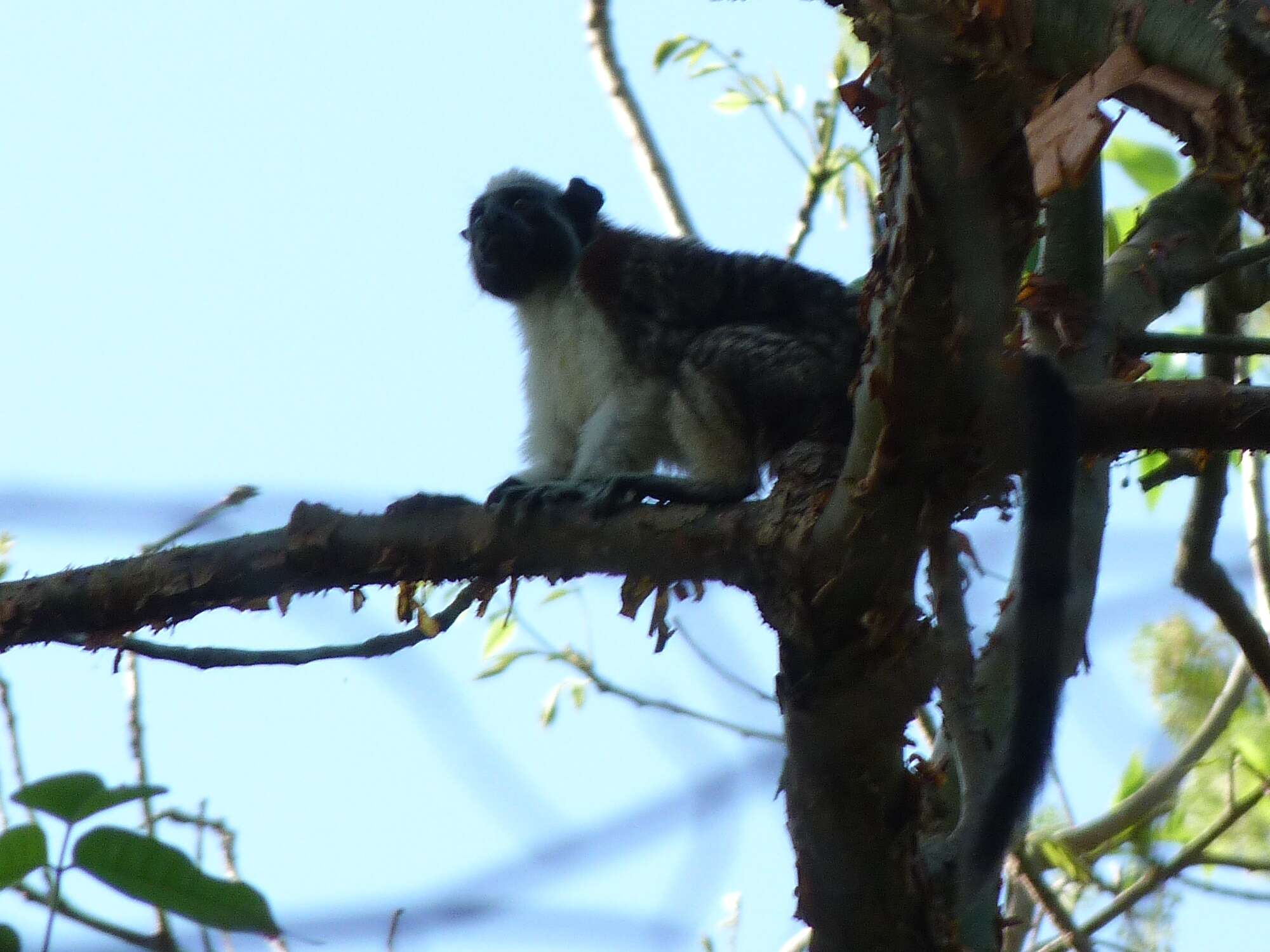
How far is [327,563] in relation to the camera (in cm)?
416

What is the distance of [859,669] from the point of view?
335cm

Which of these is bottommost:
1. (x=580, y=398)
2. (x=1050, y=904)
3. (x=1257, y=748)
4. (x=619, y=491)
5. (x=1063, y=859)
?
(x=1050, y=904)

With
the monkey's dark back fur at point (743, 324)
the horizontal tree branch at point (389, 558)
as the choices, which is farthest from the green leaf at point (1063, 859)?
the horizontal tree branch at point (389, 558)

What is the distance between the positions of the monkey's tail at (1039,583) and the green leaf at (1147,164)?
3.01 m

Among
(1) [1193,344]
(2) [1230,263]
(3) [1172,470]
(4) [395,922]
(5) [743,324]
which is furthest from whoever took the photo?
(5) [743,324]

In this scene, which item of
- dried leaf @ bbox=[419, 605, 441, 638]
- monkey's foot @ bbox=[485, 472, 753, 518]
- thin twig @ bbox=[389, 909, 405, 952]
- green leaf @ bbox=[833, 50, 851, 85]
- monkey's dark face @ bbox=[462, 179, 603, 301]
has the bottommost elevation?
thin twig @ bbox=[389, 909, 405, 952]

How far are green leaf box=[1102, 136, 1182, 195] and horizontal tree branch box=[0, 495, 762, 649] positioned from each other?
3217mm

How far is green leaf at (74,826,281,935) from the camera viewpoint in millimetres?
1857

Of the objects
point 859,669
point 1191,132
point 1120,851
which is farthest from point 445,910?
point 1120,851

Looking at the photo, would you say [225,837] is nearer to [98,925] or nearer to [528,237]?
[98,925]

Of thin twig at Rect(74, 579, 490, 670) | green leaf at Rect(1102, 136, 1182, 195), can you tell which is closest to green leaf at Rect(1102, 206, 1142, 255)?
green leaf at Rect(1102, 136, 1182, 195)

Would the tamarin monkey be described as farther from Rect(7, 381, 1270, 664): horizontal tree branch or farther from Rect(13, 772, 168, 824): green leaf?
Rect(13, 772, 168, 824): green leaf

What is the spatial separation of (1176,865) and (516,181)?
15.2ft

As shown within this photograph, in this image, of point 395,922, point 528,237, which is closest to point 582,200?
point 528,237
